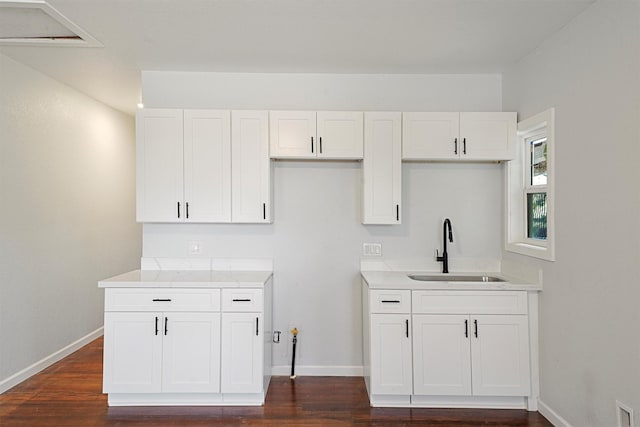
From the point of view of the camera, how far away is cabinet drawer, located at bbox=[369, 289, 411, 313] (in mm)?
2672

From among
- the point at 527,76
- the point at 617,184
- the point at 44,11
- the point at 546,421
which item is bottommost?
the point at 546,421

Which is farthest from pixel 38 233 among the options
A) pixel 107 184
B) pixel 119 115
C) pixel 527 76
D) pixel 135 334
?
pixel 527 76

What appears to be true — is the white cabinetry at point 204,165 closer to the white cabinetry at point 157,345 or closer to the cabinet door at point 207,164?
the cabinet door at point 207,164

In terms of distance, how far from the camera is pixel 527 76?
2.83 meters

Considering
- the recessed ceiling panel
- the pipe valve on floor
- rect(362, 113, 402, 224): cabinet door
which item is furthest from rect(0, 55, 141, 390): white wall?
rect(362, 113, 402, 224): cabinet door

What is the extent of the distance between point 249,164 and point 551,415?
9.01 feet

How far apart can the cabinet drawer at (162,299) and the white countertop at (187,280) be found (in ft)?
0.12

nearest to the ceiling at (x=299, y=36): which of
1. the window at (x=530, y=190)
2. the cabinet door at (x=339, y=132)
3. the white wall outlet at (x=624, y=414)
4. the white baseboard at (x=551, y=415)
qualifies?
the cabinet door at (x=339, y=132)

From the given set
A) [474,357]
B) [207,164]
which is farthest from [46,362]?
[474,357]

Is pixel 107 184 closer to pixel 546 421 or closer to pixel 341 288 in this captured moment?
pixel 341 288

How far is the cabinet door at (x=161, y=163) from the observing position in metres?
2.98

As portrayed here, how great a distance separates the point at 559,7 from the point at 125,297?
10.9 feet

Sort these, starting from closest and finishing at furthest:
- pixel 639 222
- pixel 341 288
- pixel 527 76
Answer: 1. pixel 639 222
2. pixel 527 76
3. pixel 341 288

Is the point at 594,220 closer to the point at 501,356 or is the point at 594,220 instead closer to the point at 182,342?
the point at 501,356
